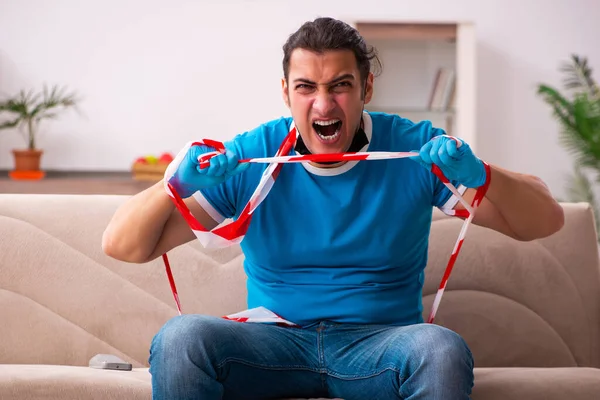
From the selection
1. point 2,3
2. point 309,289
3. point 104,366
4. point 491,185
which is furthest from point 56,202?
point 2,3

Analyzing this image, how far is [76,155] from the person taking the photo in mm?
5418

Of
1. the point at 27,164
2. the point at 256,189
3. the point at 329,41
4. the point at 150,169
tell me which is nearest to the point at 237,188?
the point at 256,189

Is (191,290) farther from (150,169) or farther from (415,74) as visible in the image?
(415,74)

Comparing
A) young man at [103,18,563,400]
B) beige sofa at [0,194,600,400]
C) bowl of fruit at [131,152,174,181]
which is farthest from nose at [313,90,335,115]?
bowl of fruit at [131,152,174,181]

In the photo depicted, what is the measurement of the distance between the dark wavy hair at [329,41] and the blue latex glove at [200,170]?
0.30 m

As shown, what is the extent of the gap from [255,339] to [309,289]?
0.21m

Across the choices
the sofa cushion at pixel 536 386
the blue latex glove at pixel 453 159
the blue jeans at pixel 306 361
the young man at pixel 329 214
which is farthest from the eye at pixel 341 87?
the sofa cushion at pixel 536 386

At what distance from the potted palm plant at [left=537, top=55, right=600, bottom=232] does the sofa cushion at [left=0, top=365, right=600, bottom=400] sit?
3.46 meters

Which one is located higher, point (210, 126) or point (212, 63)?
point (212, 63)

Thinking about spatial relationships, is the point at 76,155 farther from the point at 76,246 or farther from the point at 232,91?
the point at 76,246

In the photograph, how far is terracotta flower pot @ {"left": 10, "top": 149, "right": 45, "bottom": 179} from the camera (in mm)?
4922

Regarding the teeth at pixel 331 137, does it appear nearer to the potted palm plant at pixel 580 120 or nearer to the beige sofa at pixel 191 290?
the beige sofa at pixel 191 290

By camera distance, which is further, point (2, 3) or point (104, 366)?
point (2, 3)

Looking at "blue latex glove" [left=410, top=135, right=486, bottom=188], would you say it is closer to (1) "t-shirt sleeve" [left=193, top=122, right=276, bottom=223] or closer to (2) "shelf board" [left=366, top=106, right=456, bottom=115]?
(1) "t-shirt sleeve" [left=193, top=122, right=276, bottom=223]
